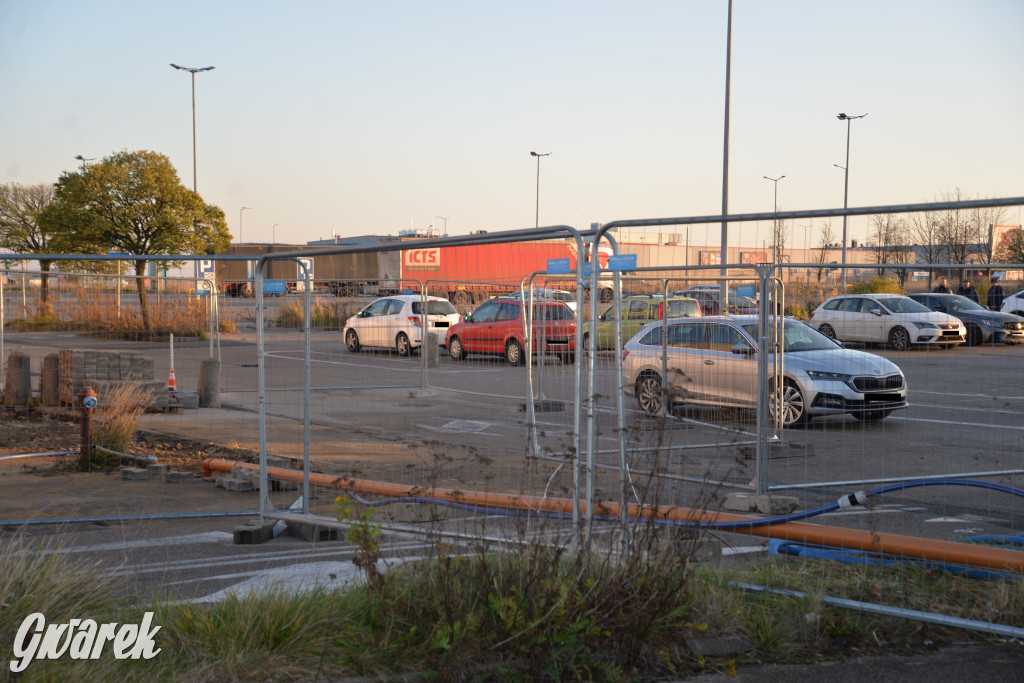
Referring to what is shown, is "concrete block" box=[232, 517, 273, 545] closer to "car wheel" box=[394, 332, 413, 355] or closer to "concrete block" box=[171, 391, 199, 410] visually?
"car wheel" box=[394, 332, 413, 355]

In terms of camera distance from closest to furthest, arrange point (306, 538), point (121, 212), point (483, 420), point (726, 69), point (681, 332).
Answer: point (306, 538)
point (681, 332)
point (483, 420)
point (726, 69)
point (121, 212)

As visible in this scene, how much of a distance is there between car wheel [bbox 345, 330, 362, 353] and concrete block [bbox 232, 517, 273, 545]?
2.07 metres

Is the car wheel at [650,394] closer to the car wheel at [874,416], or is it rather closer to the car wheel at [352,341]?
the car wheel at [874,416]

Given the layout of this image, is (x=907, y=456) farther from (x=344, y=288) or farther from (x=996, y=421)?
(x=344, y=288)

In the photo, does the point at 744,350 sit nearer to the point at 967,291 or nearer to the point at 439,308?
the point at 967,291

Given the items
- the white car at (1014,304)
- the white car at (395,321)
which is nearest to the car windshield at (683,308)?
the white car at (395,321)

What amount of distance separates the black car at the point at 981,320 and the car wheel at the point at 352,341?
4.88m

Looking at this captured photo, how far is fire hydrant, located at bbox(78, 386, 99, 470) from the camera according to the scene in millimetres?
8836

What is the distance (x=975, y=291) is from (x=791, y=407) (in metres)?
2.29

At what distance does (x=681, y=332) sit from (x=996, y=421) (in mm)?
3023

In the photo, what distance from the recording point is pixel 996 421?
7656 millimetres

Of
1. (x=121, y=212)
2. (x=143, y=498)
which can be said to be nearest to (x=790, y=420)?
(x=143, y=498)

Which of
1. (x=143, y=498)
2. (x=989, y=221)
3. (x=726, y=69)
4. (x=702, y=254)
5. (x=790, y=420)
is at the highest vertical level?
(x=726, y=69)

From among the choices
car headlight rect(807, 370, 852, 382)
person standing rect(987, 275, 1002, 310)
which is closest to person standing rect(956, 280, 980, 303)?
person standing rect(987, 275, 1002, 310)
